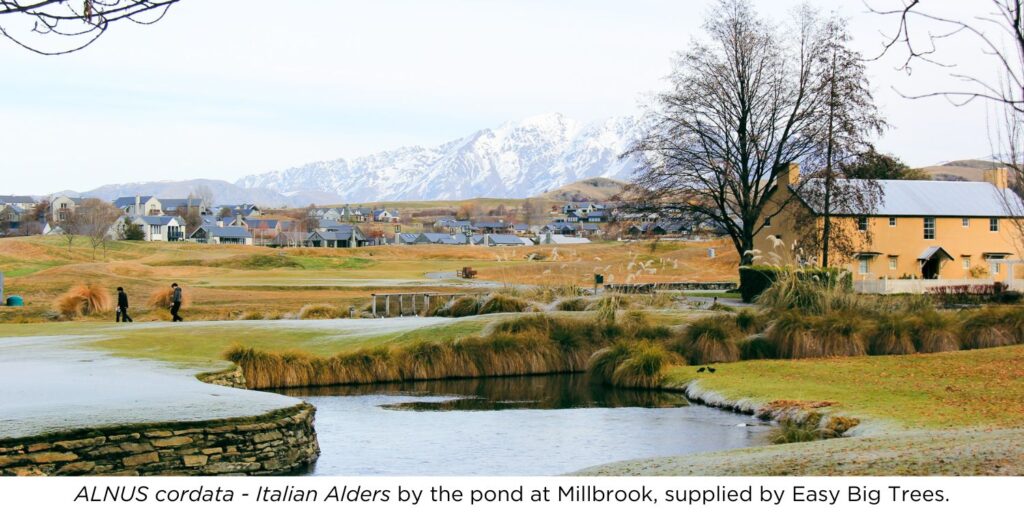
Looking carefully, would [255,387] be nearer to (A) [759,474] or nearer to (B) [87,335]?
(B) [87,335]

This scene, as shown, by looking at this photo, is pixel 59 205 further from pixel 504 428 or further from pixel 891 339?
pixel 504 428

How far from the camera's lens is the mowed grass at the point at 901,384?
17719 mm

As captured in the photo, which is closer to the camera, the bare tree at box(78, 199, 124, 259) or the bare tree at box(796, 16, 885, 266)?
the bare tree at box(796, 16, 885, 266)

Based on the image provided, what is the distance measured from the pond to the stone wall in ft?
2.28

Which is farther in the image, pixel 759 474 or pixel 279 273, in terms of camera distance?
pixel 279 273

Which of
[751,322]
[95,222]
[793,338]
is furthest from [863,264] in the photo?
[95,222]

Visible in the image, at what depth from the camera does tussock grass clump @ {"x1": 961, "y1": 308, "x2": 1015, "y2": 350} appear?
29.2m

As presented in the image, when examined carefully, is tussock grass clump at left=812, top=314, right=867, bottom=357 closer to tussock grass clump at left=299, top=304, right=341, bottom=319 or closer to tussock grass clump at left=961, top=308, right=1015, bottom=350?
tussock grass clump at left=961, top=308, right=1015, bottom=350

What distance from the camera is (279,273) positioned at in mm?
75938

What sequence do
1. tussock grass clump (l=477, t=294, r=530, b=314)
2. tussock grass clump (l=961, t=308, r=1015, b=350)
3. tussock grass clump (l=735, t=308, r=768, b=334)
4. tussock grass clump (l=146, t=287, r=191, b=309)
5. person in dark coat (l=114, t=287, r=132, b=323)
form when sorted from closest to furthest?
tussock grass clump (l=961, t=308, r=1015, b=350) < tussock grass clump (l=735, t=308, r=768, b=334) < tussock grass clump (l=477, t=294, r=530, b=314) < person in dark coat (l=114, t=287, r=132, b=323) < tussock grass clump (l=146, t=287, r=191, b=309)

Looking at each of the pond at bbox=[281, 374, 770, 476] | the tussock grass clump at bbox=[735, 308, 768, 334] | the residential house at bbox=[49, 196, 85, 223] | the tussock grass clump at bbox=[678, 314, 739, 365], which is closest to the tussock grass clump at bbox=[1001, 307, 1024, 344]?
the tussock grass clump at bbox=[735, 308, 768, 334]

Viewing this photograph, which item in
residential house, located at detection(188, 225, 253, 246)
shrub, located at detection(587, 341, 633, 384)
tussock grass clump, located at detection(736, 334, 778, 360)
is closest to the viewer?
shrub, located at detection(587, 341, 633, 384)
